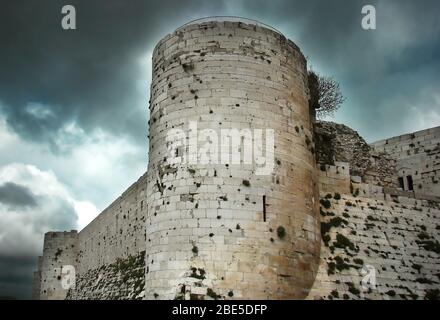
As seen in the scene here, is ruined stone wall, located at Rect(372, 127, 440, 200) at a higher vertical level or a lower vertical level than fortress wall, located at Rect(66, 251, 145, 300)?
higher

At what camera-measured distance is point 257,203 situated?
13.3m

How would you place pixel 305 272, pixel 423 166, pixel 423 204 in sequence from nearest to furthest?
1. pixel 305 272
2. pixel 423 204
3. pixel 423 166

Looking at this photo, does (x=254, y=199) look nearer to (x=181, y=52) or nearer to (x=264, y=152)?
(x=264, y=152)

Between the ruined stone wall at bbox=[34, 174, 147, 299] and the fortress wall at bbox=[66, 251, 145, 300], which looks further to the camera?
the ruined stone wall at bbox=[34, 174, 147, 299]

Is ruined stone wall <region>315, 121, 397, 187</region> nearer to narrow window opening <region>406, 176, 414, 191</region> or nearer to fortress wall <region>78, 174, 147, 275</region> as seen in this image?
narrow window opening <region>406, 176, 414, 191</region>

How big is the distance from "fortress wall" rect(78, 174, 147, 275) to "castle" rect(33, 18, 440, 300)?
2037 mm

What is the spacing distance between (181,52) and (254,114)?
2.74 metres

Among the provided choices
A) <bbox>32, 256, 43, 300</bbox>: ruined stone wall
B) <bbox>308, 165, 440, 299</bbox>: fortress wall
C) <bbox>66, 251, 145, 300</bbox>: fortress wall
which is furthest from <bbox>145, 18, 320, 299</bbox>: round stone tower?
<bbox>32, 256, 43, 300</bbox>: ruined stone wall

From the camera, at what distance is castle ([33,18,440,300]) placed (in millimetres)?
12852

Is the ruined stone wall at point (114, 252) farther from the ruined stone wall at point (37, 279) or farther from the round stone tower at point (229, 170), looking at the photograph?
the ruined stone wall at point (37, 279)

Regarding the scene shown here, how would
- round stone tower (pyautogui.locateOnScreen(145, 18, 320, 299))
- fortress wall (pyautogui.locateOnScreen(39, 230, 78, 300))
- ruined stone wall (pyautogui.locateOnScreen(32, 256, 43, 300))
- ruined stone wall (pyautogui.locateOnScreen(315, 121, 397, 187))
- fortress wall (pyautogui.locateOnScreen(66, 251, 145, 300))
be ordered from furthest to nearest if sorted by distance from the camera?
ruined stone wall (pyautogui.locateOnScreen(32, 256, 43, 300)), fortress wall (pyautogui.locateOnScreen(39, 230, 78, 300)), ruined stone wall (pyautogui.locateOnScreen(315, 121, 397, 187)), fortress wall (pyautogui.locateOnScreen(66, 251, 145, 300)), round stone tower (pyautogui.locateOnScreen(145, 18, 320, 299))

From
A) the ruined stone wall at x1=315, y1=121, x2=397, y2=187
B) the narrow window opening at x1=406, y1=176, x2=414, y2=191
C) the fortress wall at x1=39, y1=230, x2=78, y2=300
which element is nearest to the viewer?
the ruined stone wall at x1=315, y1=121, x2=397, y2=187

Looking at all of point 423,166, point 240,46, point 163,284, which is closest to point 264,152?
point 240,46
